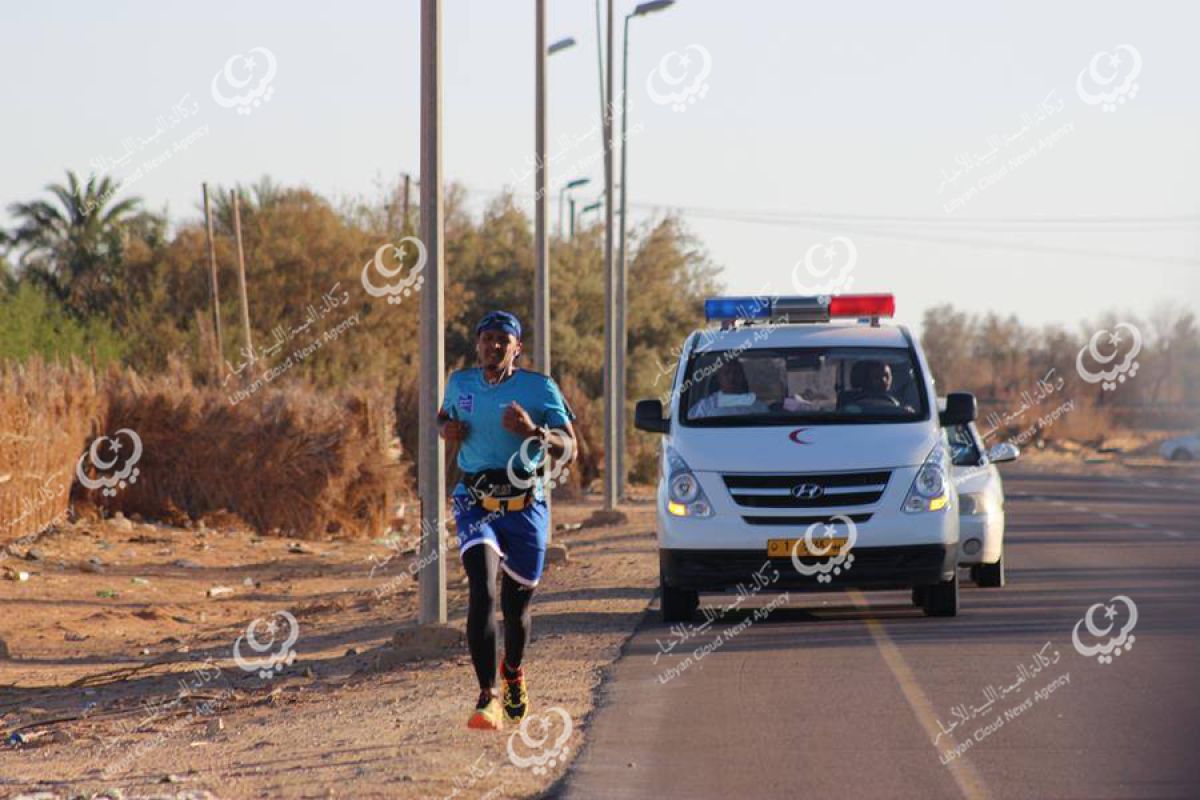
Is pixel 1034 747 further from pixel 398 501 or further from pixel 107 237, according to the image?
pixel 107 237

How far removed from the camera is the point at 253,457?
32.9 m

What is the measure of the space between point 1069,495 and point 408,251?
23011mm

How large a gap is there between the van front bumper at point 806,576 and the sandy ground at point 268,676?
81cm

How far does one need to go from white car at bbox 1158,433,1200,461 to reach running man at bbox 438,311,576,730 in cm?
6363

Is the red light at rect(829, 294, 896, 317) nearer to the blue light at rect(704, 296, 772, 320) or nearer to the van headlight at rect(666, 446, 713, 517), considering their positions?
the blue light at rect(704, 296, 772, 320)

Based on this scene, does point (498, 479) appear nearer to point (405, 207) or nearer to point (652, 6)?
point (652, 6)

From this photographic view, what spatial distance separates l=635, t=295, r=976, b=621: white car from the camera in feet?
46.6

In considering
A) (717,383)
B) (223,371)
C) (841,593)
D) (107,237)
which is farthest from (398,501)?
(107,237)

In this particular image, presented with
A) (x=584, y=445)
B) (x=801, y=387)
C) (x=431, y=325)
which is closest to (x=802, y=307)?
(x=801, y=387)

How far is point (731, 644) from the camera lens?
14.0 meters

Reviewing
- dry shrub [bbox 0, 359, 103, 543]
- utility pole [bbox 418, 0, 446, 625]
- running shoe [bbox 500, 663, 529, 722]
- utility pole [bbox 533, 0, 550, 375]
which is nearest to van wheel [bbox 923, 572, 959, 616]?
utility pole [bbox 418, 0, 446, 625]

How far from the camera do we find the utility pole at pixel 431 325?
13.7 m

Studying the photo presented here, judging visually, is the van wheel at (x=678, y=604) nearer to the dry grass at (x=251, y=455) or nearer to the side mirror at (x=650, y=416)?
the side mirror at (x=650, y=416)

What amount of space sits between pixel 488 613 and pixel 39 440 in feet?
61.4
